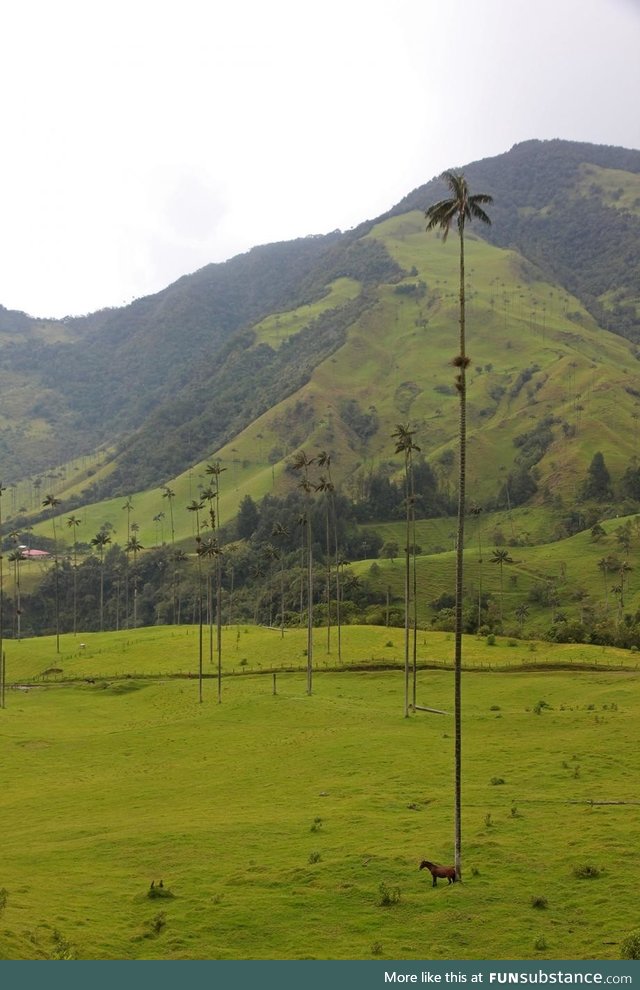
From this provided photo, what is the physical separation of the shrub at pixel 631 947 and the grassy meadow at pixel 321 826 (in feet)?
2.27

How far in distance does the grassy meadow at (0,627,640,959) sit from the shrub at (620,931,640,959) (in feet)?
2.27

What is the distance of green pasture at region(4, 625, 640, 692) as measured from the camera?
91500mm

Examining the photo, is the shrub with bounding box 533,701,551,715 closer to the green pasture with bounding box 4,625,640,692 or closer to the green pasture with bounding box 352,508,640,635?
the green pasture with bounding box 4,625,640,692

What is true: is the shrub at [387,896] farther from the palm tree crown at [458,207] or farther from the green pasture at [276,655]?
the green pasture at [276,655]

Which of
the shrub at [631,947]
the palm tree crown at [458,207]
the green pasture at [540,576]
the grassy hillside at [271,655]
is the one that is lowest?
the grassy hillside at [271,655]

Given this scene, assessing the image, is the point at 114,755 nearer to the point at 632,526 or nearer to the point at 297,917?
the point at 297,917

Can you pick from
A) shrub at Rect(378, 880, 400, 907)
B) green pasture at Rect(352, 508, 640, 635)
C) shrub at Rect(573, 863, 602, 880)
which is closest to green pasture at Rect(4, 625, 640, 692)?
green pasture at Rect(352, 508, 640, 635)

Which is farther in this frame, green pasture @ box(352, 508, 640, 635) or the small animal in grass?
green pasture @ box(352, 508, 640, 635)

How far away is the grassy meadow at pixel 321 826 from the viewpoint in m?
27.2

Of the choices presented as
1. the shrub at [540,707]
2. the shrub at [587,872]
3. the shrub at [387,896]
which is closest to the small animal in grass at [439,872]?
the shrub at [387,896]

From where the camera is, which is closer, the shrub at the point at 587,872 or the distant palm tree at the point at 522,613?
the shrub at the point at 587,872

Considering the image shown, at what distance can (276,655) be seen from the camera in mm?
101625

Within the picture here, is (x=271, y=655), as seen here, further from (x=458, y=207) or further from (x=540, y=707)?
(x=458, y=207)

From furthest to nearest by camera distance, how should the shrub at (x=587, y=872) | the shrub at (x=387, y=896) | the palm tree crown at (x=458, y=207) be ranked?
the palm tree crown at (x=458, y=207)
the shrub at (x=587, y=872)
the shrub at (x=387, y=896)
